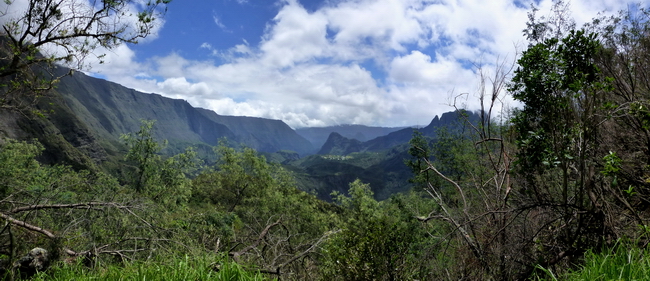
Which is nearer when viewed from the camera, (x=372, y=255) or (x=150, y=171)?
(x=372, y=255)

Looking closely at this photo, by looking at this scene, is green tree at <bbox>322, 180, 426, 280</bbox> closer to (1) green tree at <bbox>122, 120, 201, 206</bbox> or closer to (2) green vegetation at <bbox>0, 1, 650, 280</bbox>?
(2) green vegetation at <bbox>0, 1, 650, 280</bbox>

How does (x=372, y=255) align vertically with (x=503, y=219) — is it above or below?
below

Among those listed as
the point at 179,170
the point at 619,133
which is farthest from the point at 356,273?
the point at 179,170

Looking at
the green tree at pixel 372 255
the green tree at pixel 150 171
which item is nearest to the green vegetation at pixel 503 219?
the green tree at pixel 372 255

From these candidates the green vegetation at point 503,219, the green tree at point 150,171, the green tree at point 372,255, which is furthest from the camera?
the green tree at point 150,171

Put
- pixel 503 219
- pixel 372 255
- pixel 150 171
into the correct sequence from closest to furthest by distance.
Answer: pixel 503 219
pixel 372 255
pixel 150 171

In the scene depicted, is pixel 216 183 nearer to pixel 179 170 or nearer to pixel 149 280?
pixel 179 170

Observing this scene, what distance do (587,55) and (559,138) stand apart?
1.43 m

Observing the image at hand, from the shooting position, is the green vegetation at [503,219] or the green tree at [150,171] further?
the green tree at [150,171]

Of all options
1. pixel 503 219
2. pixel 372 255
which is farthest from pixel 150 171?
pixel 503 219

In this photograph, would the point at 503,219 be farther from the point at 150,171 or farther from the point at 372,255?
the point at 150,171

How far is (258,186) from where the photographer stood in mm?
33406

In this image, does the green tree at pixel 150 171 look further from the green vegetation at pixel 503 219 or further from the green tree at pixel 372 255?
the green tree at pixel 372 255

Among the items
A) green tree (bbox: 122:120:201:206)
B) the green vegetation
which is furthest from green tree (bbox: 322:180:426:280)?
green tree (bbox: 122:120:201:206)
